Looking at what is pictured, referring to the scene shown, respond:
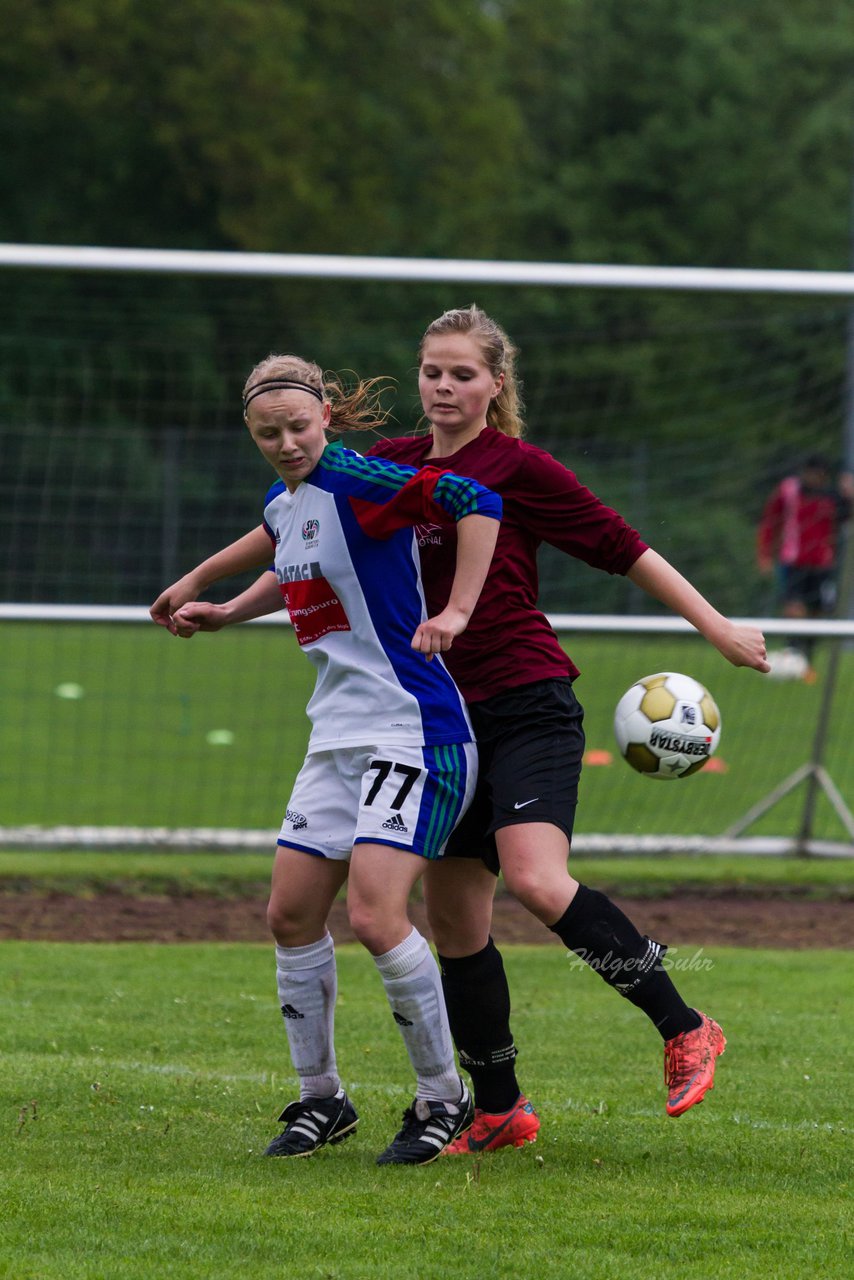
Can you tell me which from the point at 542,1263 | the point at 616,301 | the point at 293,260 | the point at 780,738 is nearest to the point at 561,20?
the point at 616,301

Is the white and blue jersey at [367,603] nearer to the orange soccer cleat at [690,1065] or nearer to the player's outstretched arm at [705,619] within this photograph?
the player's outstretched arm at [705,619]

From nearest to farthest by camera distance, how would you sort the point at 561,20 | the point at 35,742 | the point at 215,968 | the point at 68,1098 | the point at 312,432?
1. the point at 312,432
2. the point at 68,1098
3. the point at 215,968
4. the point at 35,742
5. the point at 561,20

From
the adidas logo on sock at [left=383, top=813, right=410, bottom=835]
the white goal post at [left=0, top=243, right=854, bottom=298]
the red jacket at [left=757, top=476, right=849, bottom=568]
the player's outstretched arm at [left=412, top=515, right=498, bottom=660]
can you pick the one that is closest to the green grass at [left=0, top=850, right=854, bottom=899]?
the red jacket at [left=757, top=476, right=849, bottom=568]

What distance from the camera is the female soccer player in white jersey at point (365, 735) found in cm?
417

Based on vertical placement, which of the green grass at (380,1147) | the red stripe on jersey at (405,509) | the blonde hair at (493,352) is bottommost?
the green grass at (380,1147)

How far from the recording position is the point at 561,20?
144 ft

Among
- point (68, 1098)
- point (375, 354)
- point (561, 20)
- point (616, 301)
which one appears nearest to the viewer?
point (68, 1098)

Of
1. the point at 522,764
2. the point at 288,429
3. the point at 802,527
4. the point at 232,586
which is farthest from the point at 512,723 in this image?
the point at 802,527

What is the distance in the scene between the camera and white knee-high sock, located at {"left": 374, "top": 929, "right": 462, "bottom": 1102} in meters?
4.26

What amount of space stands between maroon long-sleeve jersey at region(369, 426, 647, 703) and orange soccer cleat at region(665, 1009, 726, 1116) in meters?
0.96

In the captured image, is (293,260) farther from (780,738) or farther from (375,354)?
(375,354)

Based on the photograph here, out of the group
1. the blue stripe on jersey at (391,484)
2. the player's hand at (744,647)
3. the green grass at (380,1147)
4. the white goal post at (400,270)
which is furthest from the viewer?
the white goal post at (400,270)

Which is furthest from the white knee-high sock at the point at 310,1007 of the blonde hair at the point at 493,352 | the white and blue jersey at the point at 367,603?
the blonde hair at the point at 493,352

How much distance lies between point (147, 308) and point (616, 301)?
7.22 meters
